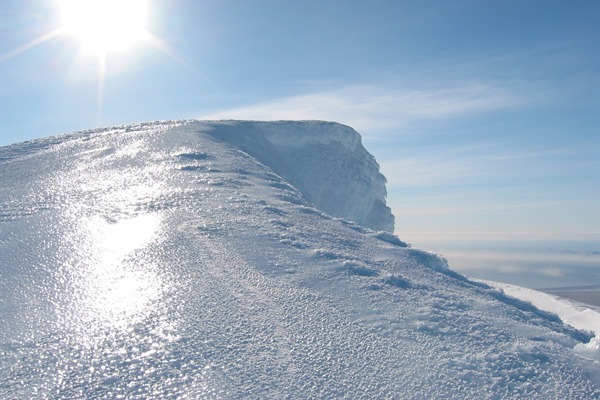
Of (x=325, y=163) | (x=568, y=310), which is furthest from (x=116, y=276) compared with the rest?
(x=325, y=163)

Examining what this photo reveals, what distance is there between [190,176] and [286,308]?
8.54 m

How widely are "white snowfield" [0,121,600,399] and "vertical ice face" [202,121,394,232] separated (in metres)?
12.9

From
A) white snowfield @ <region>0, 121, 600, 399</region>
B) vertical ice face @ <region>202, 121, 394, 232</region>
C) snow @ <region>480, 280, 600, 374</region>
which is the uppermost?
vertical ice face @ <region>202, 121, 394, 232</region>

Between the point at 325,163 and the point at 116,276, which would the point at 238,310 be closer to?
the point at 116,276

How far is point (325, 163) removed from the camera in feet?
97.0

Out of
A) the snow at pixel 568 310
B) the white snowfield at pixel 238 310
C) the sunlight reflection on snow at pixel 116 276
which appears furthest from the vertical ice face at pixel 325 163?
the sunlight reflection on snow at pixel 116 276

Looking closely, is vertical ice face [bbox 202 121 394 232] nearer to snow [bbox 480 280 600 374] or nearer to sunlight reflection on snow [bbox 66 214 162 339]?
snow [bbox 480 280 600 374]

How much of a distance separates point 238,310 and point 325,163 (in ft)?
75.6

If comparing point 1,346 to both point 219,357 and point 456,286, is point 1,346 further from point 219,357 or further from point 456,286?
point 456,286

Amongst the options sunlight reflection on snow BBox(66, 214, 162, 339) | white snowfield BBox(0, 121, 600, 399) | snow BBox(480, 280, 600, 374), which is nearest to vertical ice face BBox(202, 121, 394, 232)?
snow BBox(480, 280, 600, 374)

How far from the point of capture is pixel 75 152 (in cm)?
1862

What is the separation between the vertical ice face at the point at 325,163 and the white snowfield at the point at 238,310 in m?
12.9

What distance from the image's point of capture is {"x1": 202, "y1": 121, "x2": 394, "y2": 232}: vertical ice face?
89.0ft

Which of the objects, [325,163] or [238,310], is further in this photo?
[325,163]
